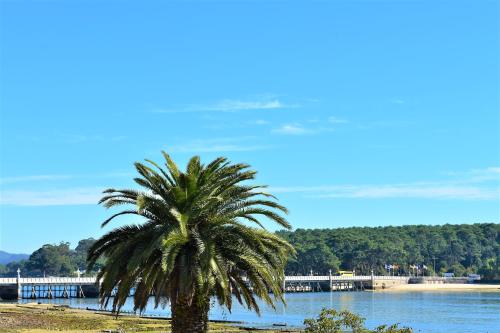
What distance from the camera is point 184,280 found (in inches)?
1117

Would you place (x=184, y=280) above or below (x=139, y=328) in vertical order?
above

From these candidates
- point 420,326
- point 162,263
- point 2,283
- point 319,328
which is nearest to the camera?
point 162,263

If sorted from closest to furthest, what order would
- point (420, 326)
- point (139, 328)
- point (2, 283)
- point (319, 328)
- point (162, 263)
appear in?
point (162, 263), point (319, 328), point (139, 328), point (420, 326), point (2, 283)

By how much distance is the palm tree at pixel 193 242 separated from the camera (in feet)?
95.0

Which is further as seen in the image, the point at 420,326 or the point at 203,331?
the point at 420,326

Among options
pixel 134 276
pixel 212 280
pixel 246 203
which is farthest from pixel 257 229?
pixel 134 276

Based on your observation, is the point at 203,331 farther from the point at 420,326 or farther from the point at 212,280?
the point at 420,326

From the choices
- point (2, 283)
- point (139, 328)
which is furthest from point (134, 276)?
point (2, 283)

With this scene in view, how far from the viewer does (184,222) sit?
29.0 meters

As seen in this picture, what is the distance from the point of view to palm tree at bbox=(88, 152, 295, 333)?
2897 centimetres

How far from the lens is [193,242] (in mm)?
29594

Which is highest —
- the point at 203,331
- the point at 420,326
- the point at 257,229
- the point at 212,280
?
the point at 257,229

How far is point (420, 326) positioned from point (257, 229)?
7600 cm

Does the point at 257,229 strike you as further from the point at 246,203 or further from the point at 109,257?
the point at 109,257
